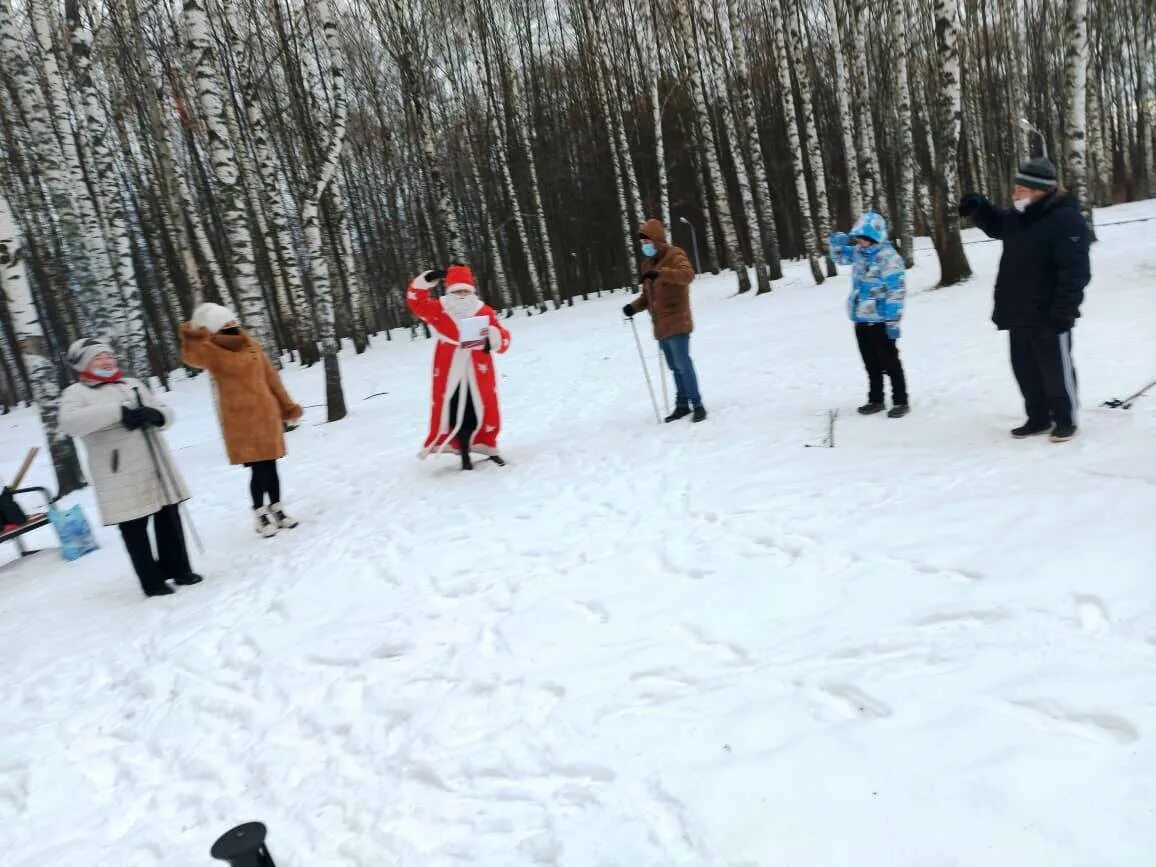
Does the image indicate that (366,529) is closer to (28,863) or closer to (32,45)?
(28,863)

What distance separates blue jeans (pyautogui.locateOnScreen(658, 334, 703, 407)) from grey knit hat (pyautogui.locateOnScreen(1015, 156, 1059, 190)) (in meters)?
2.94

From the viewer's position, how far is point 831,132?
3050 centimetres

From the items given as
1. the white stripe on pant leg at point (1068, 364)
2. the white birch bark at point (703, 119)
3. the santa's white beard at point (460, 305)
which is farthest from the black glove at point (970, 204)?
the white birch bark at point (703, 119)

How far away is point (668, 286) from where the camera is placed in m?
6.67

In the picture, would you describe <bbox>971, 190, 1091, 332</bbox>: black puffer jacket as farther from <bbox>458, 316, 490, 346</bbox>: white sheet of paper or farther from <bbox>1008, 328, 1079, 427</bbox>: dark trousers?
<bbox>458, 316, 490, 346</bbox>: white sheet of paper

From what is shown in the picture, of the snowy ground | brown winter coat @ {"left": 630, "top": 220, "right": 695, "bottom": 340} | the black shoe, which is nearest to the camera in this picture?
the snowy ground

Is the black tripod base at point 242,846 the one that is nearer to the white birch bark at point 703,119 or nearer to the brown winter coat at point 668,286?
the brown winter coat at point 668,286

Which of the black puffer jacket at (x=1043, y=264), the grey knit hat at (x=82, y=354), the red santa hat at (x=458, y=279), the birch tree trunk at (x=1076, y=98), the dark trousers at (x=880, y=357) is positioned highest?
the birch tree trunk at (x=1076, y=98)

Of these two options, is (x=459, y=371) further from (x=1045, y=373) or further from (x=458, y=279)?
(x=1045, y=373)

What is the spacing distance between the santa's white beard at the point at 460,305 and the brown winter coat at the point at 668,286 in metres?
1.64

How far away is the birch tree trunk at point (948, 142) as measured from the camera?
1114 centimetres

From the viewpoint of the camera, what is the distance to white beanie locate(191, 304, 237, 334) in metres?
5.17

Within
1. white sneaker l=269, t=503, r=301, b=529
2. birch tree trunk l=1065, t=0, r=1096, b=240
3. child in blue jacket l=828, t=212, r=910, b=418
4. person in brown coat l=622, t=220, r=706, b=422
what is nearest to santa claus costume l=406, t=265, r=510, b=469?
white sneaker l=269, t=503, r=301, b=529

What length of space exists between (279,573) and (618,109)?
20.1m
